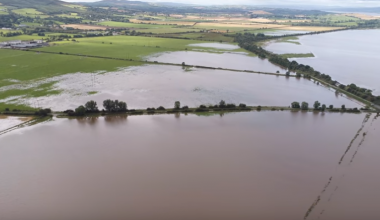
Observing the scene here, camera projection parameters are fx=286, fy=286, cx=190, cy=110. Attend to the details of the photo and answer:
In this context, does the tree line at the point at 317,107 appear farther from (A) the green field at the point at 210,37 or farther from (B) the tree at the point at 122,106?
(A) the green field at the point at 210,37

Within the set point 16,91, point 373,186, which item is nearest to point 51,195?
point 373,186

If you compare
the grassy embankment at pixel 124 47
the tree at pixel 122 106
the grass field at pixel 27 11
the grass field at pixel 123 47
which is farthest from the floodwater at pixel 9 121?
the grass field at pixel 27 11

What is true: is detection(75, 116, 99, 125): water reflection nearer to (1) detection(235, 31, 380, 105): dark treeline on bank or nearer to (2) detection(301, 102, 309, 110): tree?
(2) detection(301, 102, 309, 110): tree

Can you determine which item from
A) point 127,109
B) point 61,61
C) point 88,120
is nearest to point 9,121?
point 88,120

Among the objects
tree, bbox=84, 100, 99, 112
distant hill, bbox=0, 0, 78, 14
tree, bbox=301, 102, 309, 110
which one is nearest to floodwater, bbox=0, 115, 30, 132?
tree, bbox=84, 100, 99, 112

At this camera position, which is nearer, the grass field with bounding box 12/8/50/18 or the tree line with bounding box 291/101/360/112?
the tree line with bounding box 291/101/360/112

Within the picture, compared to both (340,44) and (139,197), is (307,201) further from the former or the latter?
(340,44)
